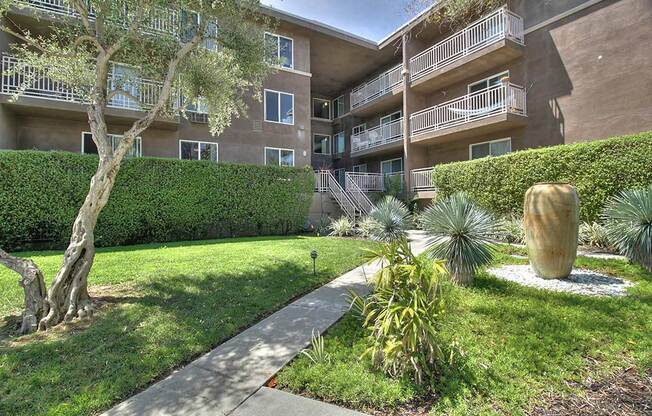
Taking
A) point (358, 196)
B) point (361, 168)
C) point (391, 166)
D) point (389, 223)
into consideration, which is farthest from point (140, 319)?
point (361, 168)

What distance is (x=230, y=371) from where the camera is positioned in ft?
11.7

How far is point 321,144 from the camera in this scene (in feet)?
82.3

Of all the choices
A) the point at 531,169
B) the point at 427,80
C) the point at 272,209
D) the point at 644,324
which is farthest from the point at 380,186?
the point at 644,324

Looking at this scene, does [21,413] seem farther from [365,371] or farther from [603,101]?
[603,101]

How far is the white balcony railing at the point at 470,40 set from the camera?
13.8 meters

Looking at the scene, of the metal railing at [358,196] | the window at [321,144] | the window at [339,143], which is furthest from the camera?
the window at [321,144]

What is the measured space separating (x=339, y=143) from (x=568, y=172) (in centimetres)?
1624

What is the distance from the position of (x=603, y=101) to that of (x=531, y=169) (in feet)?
12.8

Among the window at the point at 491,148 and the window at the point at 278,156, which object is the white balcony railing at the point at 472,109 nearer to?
the window at the point at 491,148

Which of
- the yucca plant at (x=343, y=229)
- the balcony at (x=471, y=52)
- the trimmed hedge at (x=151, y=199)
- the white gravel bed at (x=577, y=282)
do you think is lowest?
the white gravel bed at (x=577, y=282)

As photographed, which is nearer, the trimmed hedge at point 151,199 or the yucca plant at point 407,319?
the yucca plant at point 407,319

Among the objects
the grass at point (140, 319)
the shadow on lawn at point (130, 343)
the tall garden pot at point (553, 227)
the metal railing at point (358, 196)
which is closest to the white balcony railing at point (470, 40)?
the metal railing at point (358, 196)

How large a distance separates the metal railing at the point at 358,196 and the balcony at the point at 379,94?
19.1 feet

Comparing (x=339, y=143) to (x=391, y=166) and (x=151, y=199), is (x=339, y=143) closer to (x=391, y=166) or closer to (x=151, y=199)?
(x=391, y=166)
